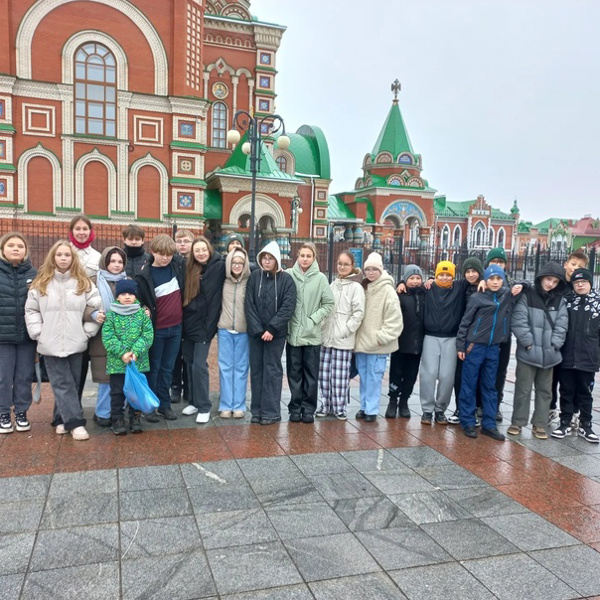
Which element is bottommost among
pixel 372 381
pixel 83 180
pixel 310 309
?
pixel 372 381

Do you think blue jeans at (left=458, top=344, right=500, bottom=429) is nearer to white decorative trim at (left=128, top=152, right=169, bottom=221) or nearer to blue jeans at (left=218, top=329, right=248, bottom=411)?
blue jeans at (left=218, top=329, right=248, bottom=411)

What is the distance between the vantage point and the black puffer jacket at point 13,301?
504cm

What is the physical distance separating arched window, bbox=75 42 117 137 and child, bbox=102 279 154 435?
17.0 m

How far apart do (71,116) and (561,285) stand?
18.9 meters

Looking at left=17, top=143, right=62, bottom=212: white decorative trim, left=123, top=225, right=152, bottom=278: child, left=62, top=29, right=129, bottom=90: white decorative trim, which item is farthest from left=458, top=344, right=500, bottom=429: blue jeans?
left=62, top=29, right=129, bottom=90: white decorative trim

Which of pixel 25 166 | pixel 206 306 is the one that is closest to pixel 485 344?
pixel 206 306

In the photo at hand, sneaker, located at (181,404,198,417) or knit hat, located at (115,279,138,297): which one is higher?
knit hat, located at (115,279,138,297)

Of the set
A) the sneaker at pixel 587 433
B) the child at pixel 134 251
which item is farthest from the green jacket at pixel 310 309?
the sneaker at pixel 587 433

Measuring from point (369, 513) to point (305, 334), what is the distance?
2287mm

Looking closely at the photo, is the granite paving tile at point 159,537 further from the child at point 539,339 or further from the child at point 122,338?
the child at point 539,339

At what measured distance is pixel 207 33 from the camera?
26.4 m

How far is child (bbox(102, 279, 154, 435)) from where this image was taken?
517 centimetres

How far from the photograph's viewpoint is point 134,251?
19.4 feet

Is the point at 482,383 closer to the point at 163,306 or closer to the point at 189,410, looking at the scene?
the point at 189,410
